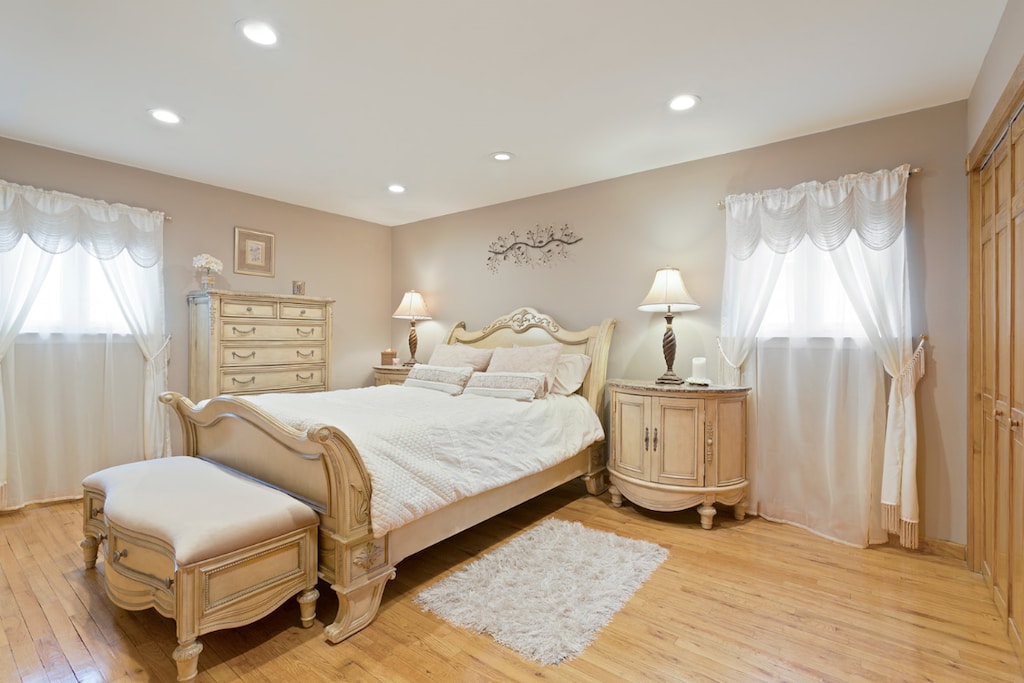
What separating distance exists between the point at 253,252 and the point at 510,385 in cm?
279

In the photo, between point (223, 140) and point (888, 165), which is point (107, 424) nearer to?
point (223, 140)

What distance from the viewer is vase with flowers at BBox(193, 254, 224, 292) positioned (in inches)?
154

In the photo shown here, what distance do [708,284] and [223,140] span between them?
3.46 m

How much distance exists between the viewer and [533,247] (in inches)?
173

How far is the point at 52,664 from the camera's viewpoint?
1.75m

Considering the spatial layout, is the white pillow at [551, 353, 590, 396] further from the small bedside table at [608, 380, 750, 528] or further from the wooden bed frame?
the wooden bed frame

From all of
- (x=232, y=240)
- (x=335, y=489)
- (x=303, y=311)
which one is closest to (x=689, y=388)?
(x=335, y=489)

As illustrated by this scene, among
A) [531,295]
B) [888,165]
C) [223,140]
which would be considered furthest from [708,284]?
[223,140]

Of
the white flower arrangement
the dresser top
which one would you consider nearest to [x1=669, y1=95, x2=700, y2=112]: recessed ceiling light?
the dresser top

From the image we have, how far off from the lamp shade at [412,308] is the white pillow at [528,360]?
1.38m

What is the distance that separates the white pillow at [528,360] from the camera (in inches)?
144

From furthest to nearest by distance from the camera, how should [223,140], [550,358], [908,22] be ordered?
1. [550,358]
2. [223,140]
3. [908,22]

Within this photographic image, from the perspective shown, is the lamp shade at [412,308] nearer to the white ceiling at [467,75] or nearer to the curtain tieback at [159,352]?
the white ceiling at [467,75]

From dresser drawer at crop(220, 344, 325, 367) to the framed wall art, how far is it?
2.61ft
